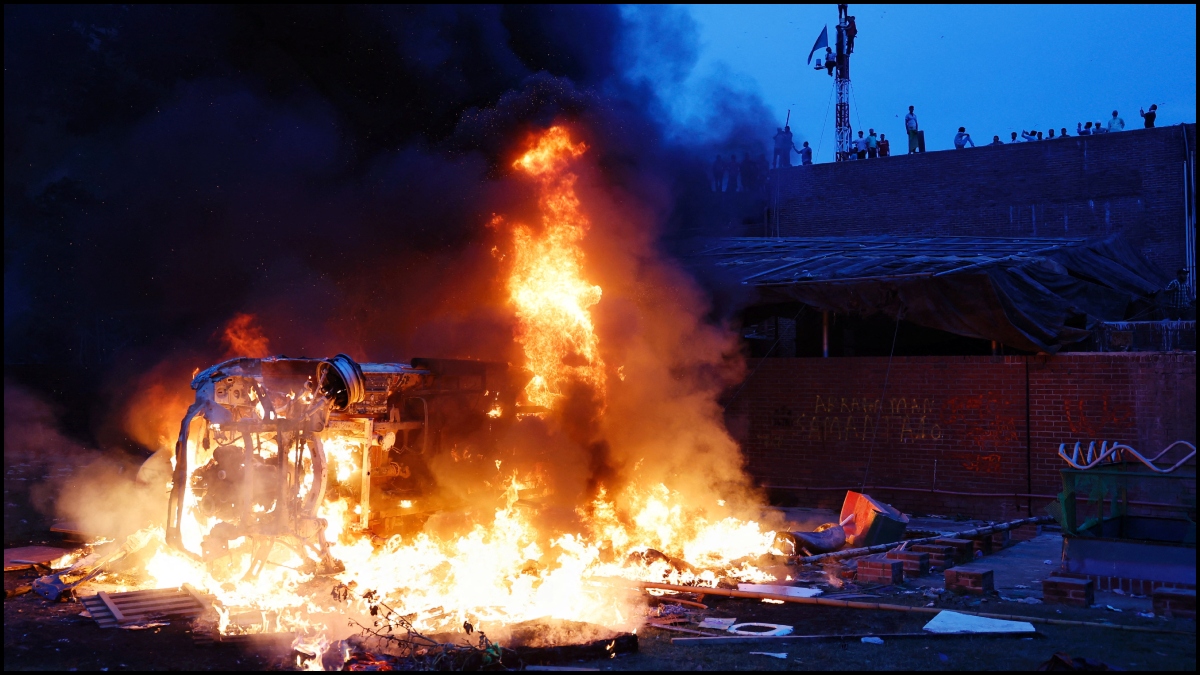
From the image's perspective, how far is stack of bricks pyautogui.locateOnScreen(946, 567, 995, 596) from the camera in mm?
7887

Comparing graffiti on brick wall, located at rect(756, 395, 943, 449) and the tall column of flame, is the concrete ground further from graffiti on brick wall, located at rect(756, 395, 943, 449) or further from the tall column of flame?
the tall column of flame

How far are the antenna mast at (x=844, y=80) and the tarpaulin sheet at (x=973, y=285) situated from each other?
15.4 meters

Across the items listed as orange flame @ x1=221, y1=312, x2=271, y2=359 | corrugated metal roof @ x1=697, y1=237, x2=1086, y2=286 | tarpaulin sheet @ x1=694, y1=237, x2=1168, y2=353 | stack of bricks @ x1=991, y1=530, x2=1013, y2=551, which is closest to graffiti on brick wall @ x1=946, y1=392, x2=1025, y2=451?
tarpaulin sheet @ x1=694, y1=237, x2=1168, y2=353

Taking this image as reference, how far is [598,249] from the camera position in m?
11.6

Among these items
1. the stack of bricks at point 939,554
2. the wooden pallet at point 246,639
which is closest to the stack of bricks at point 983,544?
the stack of bricks at point 939,554

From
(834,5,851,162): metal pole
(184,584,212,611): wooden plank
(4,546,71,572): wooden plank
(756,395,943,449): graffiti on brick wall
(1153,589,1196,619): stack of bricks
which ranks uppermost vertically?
(834,5,851,162): metal pole

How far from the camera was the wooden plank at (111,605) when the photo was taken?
7.09 meters

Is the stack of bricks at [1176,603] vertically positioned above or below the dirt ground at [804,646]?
above

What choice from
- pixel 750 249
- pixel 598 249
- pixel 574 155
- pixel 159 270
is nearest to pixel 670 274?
pixel 598 249

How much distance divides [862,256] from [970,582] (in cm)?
668

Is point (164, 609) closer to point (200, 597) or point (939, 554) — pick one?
point (200, 597)

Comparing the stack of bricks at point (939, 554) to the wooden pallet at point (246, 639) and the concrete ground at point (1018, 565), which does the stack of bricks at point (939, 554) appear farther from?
the wooden pallet at point (246, 639)

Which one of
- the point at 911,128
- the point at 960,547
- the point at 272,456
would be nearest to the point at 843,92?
the point at 911,128

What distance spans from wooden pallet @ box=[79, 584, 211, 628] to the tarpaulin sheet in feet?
27.4
